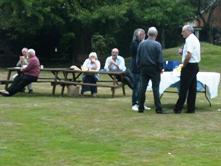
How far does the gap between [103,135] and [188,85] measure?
352 cm

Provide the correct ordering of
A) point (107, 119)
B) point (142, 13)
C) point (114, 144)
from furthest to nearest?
1. point (142, 13)
2. point (107, 119)
3. point (114, 144)

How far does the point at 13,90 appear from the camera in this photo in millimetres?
17641

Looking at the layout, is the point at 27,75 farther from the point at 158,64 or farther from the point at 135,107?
the point at 158,64

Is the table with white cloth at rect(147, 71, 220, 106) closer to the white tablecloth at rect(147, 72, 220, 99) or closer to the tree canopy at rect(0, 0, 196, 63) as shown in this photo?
the white tablecloth at rect(147, 72, 220, 99)

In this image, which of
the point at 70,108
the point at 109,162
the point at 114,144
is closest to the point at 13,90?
the point at 70,108

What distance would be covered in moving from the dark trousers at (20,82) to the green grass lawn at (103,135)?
4.65 ft

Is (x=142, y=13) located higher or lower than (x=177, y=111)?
higher

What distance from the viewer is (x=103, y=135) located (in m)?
10.6

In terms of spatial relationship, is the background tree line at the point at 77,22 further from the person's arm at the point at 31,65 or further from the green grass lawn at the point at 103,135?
the green grass lawn at the point at 103,135

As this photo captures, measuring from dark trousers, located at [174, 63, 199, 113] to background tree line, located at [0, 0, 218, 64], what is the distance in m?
20.8

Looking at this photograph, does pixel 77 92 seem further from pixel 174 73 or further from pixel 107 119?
pixel 107 119

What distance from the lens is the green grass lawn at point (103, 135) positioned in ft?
28.1

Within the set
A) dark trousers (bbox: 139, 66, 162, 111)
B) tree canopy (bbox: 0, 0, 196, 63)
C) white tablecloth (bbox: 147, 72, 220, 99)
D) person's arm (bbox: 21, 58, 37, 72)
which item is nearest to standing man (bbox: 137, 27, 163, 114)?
dark trousers (bbox: 139, 66, 162, 111)

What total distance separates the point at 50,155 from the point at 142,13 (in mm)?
28866
